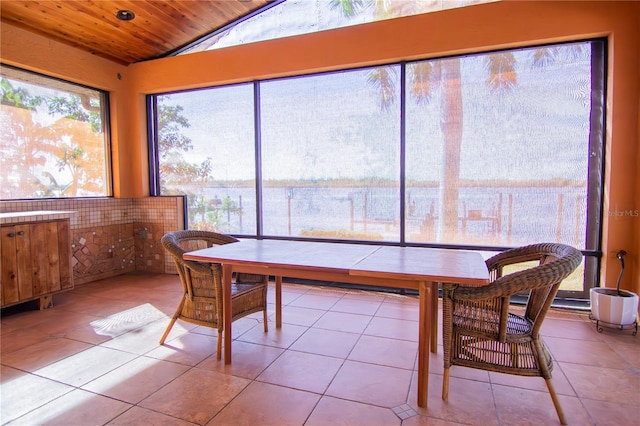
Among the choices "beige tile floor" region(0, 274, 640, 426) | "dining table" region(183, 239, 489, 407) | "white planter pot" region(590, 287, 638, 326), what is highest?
"dining table" region(183, 239, 489, 407)

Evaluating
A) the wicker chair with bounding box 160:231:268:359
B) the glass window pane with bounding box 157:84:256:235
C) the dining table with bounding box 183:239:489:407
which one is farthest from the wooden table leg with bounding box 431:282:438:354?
the glass window pane with bounding box 157:84:256:235

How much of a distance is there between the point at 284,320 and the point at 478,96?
112 inches

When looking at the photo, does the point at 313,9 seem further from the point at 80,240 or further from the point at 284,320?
the point at 80,240

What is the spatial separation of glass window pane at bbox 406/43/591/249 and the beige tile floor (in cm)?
92

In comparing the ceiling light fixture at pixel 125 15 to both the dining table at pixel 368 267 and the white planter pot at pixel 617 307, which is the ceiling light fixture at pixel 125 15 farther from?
the white planter pot at pixel 617 307

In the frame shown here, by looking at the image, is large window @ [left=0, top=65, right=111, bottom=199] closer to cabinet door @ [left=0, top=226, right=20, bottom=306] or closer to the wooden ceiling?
the wooden ceiling

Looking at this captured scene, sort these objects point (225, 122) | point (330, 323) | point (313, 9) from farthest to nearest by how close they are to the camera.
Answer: point (225, 122), point (313, 9), point (330, 323)

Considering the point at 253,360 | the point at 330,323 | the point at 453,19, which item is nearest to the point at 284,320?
the point at 330,323

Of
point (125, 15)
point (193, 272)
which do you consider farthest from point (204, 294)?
point (125, 15)

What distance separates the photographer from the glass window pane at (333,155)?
3.76m

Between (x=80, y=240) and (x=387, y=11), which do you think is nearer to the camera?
(x=387, y=11)

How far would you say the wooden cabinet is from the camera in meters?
2.95

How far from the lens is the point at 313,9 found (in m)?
3.88

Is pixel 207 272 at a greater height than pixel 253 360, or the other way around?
pixel 207 272
